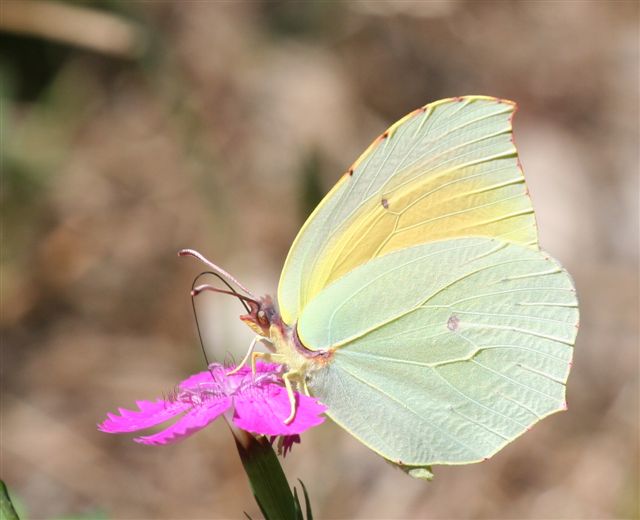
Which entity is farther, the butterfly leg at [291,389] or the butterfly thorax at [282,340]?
the butterfly thorax at [282,340]

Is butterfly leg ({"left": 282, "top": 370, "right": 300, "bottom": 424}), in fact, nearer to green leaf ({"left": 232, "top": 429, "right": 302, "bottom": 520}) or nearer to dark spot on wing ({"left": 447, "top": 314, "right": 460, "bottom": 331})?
green leaf ({"left": 232, "top": 429, "right": 302, "bottom": 520})

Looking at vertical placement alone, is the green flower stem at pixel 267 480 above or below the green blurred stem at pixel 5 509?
below

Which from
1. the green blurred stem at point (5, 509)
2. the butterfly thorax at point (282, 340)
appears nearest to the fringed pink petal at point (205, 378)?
the butterfly thorax at point (282, 340)

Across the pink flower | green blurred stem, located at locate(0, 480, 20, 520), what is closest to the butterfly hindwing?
the pink flower

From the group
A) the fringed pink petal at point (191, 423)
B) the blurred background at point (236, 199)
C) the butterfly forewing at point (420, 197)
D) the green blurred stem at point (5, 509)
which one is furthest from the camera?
the blurred background at point (236, 199)

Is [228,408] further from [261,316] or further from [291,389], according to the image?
[261,316]

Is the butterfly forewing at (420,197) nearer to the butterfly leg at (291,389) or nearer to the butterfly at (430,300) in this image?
the butterfly at (430,300)

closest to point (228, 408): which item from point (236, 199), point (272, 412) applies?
point (272, 412)
